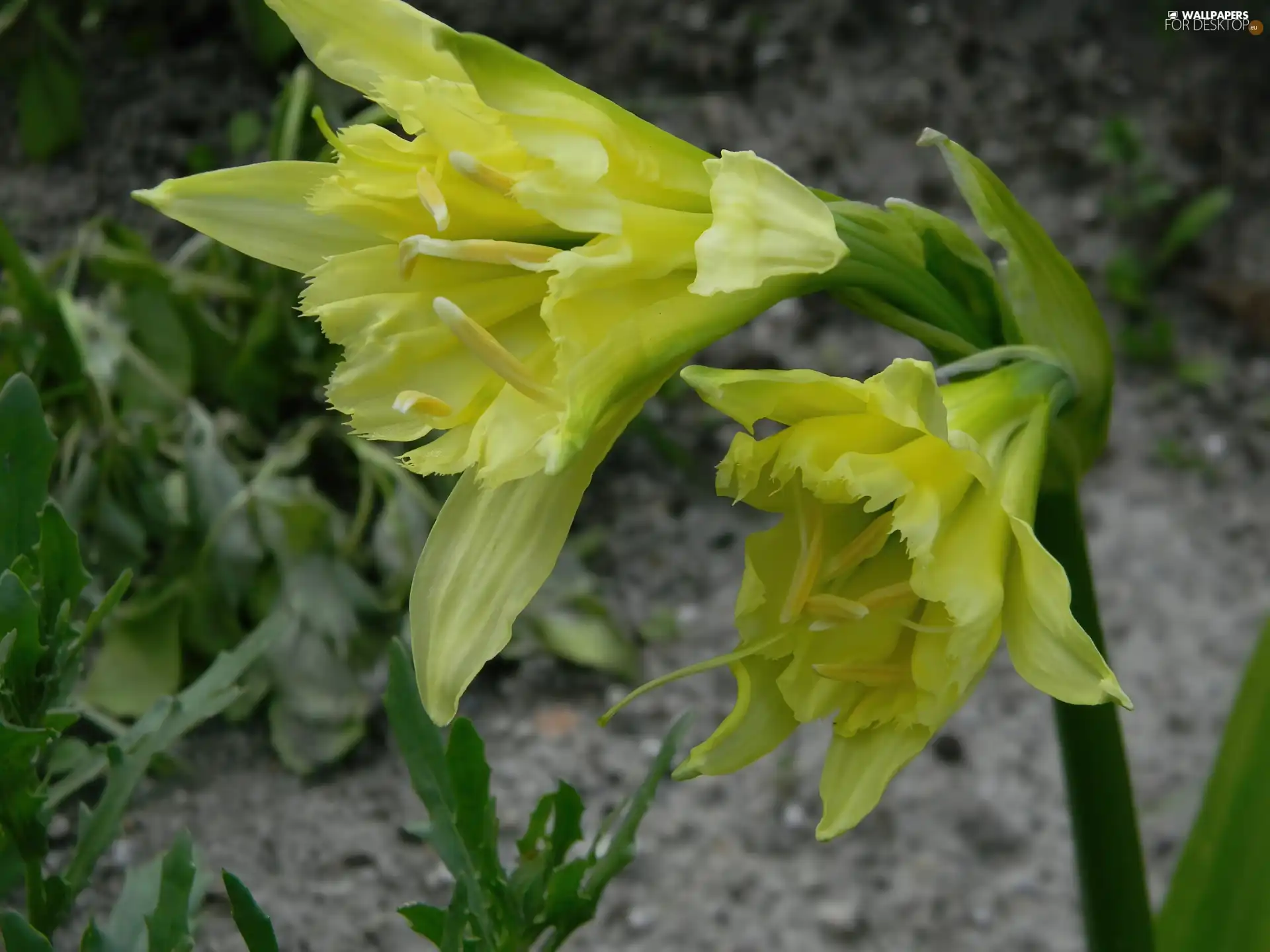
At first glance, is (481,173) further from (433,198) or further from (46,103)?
(46,103)

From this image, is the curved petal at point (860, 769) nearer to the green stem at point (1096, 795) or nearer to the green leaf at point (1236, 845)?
the green stem at point (1096, 795)

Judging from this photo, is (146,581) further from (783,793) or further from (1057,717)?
(1057,717)

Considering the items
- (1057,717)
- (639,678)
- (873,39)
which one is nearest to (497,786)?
(639,678)

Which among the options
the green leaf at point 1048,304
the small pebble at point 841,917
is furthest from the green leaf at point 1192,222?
the green leaf at point 1048,304

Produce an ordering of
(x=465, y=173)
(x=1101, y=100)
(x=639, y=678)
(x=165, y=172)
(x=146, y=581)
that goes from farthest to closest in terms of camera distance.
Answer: (x=1101, y=100)
(x=165, y=172)
(x=639, y=678)
(x=146, y=581)
(x=465, y=173)

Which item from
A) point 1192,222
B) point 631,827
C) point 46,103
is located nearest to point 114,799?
point 631,827
